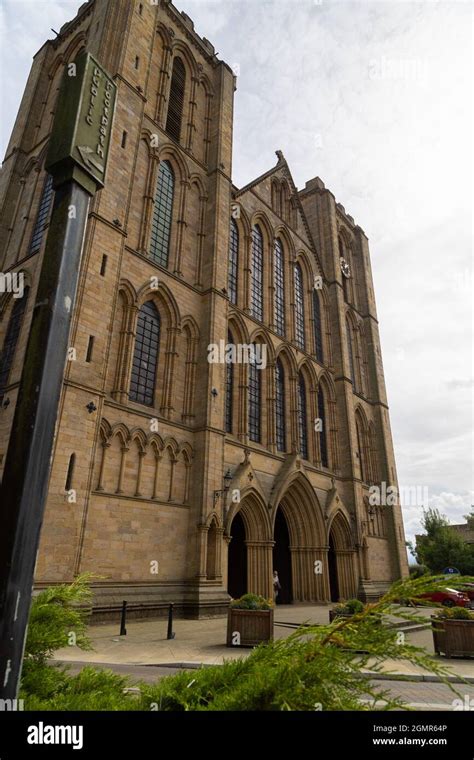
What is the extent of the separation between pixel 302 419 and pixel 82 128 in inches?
916

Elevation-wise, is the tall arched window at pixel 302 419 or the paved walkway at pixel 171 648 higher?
the tall arched window at pixel 302 419

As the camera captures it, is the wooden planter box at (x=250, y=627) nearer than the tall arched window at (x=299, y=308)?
Yes

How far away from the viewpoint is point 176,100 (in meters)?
22.5

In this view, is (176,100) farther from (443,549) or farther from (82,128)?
(443,549)

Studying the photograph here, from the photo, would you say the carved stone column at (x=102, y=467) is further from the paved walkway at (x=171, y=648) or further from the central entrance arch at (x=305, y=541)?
the central entrance arch at (x=305, y=541)

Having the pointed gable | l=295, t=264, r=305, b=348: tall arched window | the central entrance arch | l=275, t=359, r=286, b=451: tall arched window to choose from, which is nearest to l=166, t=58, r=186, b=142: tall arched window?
the pointed gable

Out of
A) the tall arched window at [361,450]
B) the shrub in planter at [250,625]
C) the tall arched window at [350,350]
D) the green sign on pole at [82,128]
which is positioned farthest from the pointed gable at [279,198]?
the green sign on pole at [82,128]

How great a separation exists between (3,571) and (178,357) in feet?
52.0

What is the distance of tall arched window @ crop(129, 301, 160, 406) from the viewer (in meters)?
16.4

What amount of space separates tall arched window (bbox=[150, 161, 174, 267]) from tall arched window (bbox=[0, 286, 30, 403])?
5269mm

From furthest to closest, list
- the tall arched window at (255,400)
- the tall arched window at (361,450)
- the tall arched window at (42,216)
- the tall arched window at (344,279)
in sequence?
the tall arched window at (344,279) < the tall arched window at (361,450) < the tall arched window at (255,400) < the tall arched window at (42,216)

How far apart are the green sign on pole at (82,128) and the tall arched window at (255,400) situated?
1806cm

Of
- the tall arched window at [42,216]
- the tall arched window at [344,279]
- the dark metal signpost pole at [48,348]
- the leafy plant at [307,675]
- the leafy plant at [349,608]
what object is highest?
the tall arched window at [344,279]

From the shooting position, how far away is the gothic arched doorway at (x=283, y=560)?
23219 mm
